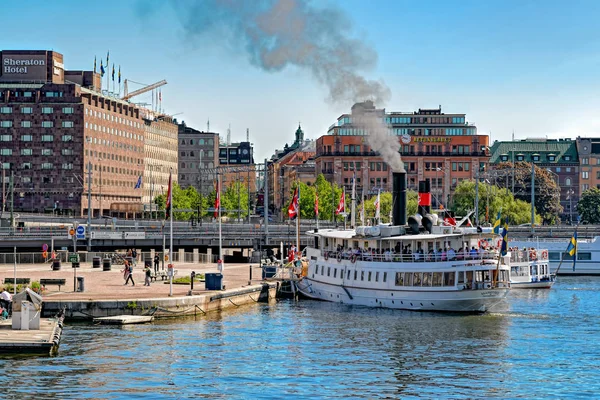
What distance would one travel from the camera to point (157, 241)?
12638 centimetres

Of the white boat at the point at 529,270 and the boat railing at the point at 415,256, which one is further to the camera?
the white boat at the point at 529,270

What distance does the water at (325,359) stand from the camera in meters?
Answer: 45.9

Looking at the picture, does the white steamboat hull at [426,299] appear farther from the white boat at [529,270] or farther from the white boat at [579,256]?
the white boat at [579,256]

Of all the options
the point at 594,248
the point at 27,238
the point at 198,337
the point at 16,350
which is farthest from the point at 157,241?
the point at 16,350

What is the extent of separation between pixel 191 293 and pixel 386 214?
337 ft

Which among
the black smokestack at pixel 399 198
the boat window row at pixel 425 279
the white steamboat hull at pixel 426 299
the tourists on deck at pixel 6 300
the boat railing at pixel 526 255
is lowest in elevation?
the white steamboat hull at pixel 426 299

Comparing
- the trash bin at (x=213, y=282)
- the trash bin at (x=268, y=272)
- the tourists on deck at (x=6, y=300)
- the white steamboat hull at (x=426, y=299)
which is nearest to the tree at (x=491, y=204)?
the trash bin at (x=268, y=272)

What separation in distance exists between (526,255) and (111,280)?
3588cm

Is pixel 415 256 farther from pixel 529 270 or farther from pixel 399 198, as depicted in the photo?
pixel 529 270

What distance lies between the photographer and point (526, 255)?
318 ft

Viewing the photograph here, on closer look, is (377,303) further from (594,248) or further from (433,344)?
(594,248)

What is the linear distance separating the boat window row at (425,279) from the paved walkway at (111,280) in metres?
12.9

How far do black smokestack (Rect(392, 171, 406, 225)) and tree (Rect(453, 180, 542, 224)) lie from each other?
82.6 metres

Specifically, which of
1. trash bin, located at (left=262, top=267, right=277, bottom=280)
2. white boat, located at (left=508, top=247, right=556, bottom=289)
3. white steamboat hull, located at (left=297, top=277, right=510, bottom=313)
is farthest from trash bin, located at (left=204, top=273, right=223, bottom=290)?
white boat, located at (left=508, top=247, right=556, bottom=289)
